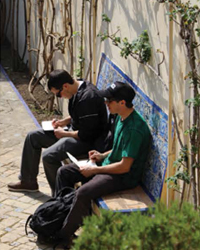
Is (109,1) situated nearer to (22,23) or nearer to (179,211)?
(179,211)

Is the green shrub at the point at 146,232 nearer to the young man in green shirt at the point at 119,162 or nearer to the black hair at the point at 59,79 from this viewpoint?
the young man in green shirt at the point at 119,162

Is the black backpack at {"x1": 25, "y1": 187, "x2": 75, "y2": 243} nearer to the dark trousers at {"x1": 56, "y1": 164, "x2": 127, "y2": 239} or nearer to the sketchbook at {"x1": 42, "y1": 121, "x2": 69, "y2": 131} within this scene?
the dark trousers at {"x1": 56, "y1": 164, "x2": 127, "y2": 239}

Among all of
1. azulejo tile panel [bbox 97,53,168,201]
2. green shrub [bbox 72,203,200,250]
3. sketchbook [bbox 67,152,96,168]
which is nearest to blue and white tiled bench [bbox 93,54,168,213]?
azulejo tile panel [bbox 97,53,168,201]

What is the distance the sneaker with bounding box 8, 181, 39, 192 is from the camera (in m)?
7.43

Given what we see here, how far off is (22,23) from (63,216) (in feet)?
26.5

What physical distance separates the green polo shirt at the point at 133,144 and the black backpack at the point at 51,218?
59 centimetres

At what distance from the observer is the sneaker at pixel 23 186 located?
743 cm

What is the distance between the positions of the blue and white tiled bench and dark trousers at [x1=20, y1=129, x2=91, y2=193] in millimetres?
892

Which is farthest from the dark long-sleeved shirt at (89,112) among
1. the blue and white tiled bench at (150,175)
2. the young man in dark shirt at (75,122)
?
the blue and white tiled bench at (150,175)

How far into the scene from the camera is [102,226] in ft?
11.0

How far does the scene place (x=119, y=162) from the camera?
5953mm

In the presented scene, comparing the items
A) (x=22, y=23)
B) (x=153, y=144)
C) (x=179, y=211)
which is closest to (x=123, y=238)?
(x=179, y=211)

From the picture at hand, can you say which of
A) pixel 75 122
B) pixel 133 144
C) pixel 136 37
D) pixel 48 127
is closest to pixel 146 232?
pixel 133 144

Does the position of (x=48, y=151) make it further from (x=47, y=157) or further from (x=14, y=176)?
(x=14, y=176)
